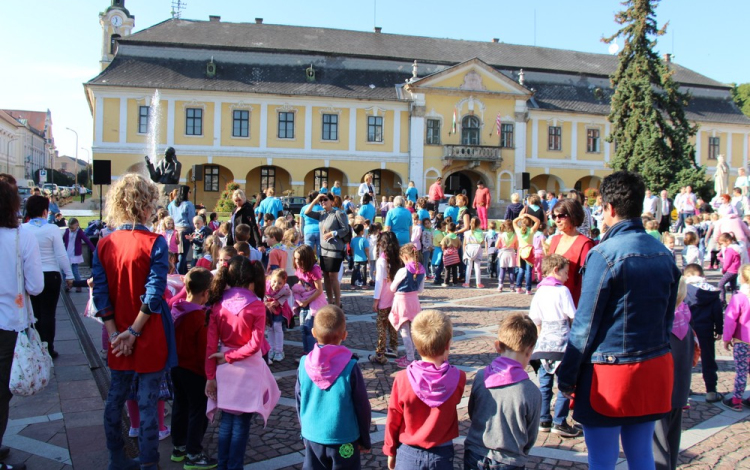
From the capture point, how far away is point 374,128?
3966 cm

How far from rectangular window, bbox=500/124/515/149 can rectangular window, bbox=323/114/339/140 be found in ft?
36.4

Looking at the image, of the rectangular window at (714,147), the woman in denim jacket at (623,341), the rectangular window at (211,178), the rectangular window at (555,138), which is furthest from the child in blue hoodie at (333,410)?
the rectangular window at (714,147)

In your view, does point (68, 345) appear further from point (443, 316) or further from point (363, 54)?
point (363, 54)

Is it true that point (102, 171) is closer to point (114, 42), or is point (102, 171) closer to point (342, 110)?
point (342, 110)

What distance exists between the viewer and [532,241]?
12.0 m

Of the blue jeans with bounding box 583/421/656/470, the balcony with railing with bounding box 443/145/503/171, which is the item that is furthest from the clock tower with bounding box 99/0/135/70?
the blue jeans with bounding box 583/421/656/470

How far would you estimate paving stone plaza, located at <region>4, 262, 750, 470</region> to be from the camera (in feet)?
14.5

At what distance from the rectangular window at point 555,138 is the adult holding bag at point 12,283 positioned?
41621 millimetres

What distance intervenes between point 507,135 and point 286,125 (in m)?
14.8

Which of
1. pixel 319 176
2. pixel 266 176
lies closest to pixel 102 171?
pixel 266 176

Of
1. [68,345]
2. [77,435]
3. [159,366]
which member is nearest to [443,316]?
[159,366]

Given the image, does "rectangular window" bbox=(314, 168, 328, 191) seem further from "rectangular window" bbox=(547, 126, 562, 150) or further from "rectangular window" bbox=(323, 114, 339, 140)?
"rectangular window" bbox=(547, 126, 562, 150)

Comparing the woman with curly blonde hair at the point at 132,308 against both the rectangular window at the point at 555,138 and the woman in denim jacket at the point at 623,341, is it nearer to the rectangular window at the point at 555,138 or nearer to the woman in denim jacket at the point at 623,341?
the woman in denim jacket at the point at 623,341

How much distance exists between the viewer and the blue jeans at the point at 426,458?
3.24 meters
